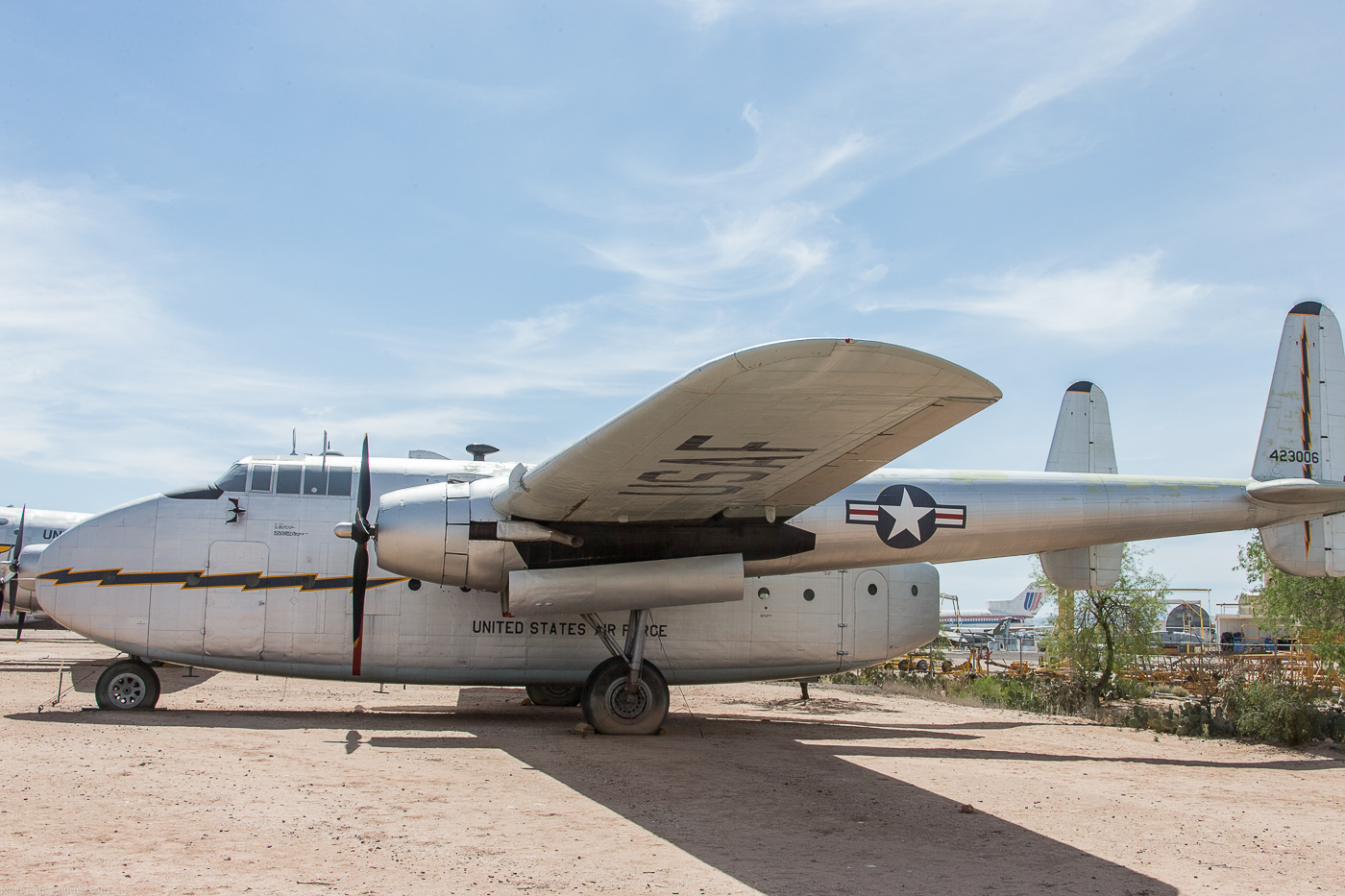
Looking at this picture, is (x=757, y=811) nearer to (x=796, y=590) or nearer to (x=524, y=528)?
(x=524, y=528)

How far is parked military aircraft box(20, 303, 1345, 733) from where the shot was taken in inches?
426

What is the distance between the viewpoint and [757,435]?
7.90 m

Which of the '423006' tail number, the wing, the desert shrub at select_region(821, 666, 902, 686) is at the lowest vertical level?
the desert shrub at select_region(821, 666, 902, 686)

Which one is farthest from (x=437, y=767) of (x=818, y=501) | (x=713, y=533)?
(x=818, y=501)

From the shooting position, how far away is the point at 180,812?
6.55 m

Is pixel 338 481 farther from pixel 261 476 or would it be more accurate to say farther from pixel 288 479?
pixel 261 476

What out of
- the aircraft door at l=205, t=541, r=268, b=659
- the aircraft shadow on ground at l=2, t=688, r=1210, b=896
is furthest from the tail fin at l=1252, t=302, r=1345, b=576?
the aircraft door at l=205, t=541, r=268, b=659

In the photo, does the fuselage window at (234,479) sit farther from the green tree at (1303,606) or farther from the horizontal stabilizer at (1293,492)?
the green tree at (1303,606)

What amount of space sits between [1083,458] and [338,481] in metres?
10.9

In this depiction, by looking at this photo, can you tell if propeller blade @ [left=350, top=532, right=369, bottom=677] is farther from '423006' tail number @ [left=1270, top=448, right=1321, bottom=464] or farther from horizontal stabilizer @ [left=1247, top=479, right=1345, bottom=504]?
'423006' tail number @ [left=1270, top=448, right=1321, bottom=464]

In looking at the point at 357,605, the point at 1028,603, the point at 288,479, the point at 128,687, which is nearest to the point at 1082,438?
the point at 357,605

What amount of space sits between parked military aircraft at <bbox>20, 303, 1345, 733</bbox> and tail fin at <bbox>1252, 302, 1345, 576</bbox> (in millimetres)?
29

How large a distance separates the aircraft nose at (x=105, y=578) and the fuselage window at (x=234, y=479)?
2.87 feet

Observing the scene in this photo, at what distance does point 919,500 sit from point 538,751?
5.75m
